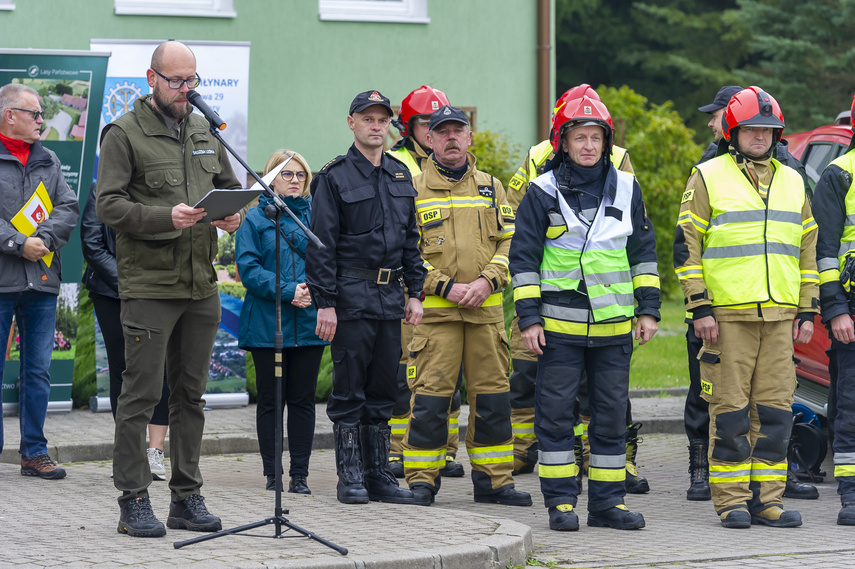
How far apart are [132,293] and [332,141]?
31.9 ft

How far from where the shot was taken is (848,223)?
7637 millimetres

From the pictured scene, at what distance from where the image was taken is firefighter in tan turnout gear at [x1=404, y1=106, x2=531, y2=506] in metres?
7.58

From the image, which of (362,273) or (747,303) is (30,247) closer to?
(362,273)

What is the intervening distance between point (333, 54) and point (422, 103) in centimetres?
742

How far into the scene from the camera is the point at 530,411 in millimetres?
8750

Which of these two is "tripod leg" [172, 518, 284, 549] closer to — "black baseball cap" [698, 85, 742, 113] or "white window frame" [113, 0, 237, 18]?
"black baseball cap" [698, 85, 742, 113]

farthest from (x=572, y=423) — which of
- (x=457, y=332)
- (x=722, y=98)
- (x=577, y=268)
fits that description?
(x=722, y=98)

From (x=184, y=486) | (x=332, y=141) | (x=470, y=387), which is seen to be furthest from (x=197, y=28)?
(x=184, y=486)

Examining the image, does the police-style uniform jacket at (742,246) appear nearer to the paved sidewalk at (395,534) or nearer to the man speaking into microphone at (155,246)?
the paved sidewalk at (395,534)

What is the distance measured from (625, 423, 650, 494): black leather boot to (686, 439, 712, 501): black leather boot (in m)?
0.30

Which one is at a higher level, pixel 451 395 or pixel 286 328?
pixel 286 328

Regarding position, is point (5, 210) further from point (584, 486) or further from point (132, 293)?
point (584, 486)

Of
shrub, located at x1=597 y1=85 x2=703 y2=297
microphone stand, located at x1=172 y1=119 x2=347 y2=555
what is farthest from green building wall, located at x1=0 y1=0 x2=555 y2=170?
microphone stand, located at x1=172 y1=119 x2=347 y2=555

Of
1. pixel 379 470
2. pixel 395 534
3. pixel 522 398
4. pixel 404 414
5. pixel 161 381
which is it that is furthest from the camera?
pixel 404 414
